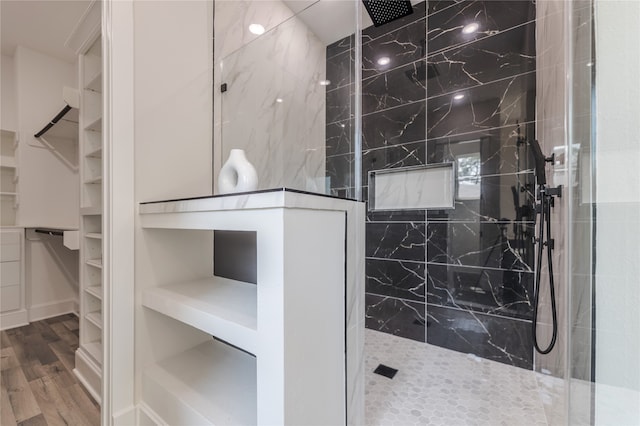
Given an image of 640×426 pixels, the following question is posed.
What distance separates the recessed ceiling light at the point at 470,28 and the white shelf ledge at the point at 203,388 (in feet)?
8.85

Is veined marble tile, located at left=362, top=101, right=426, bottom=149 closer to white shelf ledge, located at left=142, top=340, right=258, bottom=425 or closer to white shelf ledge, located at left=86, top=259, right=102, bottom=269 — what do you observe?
white shelf ledge, located at left=142, top=340, right=258, bottom=425

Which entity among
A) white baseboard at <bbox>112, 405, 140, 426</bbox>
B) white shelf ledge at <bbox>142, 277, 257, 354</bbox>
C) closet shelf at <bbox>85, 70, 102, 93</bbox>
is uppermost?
closet shelf at <bbox>85, 70, 102, 93</bbox>

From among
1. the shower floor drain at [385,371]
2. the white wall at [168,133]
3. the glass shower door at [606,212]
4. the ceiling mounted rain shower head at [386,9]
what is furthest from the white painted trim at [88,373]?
the ceiling mounted rain shower head at [386,9]

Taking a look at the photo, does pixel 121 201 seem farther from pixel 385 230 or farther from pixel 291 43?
pixel 385 230

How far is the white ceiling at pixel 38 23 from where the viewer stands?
210 centimetres

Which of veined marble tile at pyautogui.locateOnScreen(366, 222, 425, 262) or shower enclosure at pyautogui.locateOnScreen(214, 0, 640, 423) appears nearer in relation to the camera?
shower enclosure at pyautogui.locateOnScreen(214, 0, 640, 423)

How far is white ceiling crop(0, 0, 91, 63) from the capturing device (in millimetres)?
2096

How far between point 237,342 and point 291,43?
1.97 meters

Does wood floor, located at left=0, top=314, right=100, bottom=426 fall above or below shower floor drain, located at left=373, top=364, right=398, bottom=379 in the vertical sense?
above

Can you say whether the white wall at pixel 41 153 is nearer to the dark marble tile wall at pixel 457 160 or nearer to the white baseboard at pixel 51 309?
the white baseboard at pixel 51 309

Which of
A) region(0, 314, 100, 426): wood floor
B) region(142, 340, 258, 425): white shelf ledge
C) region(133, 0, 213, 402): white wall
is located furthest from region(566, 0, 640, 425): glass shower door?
region(0, 314, 100, 426): wood floor

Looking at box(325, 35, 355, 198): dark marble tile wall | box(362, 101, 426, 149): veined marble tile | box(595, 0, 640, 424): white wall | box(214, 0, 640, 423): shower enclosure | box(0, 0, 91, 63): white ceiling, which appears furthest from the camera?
box(362, 101, 426, 149): veined marble tile

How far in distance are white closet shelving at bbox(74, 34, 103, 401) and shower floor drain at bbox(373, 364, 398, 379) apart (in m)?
1.78

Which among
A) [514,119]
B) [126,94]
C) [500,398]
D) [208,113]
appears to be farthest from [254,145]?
[500,398]
